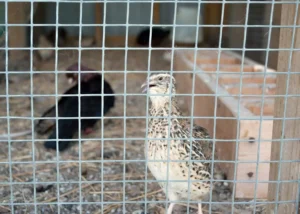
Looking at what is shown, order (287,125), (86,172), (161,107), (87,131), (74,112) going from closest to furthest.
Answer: (287,125) → (161,107) → (86,172) → (74,112) → (87,131)

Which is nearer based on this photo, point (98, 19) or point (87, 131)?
point (87, 131)

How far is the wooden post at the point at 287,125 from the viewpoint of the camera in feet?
7.14

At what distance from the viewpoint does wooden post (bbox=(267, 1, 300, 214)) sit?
7.14 feet

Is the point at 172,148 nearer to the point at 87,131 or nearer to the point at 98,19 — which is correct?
the point at 87,131

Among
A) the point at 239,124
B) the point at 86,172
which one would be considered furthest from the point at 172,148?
the point at 86,172

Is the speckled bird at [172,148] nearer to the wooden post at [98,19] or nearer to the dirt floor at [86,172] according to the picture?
the dirt floor at [86,172]

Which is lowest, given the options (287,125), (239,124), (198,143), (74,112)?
(74,112)

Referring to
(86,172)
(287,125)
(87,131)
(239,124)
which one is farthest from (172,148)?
(87,131)


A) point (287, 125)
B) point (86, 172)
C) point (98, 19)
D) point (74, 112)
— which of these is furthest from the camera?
point (98, 19)

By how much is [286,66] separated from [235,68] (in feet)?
8.81

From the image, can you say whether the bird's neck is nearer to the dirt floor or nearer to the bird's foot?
the dirt floor

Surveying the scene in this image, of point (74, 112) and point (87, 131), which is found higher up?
point (74, 112)

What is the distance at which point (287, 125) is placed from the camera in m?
2.26

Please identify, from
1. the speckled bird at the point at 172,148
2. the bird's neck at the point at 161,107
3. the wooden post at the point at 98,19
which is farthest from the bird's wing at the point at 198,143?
the wooden post at the point at 98,19
